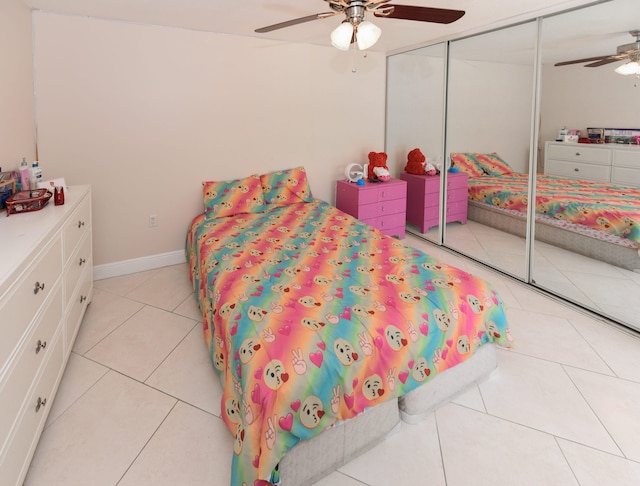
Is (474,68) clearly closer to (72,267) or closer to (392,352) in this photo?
(392,352)

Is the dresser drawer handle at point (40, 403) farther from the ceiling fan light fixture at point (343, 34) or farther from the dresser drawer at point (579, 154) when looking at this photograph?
the dresser drawer at point (579, 154)

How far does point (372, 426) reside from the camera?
1.69 metres

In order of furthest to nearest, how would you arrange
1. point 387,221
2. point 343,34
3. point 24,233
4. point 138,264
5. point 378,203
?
point 387,221 → point 378,203 → point 138,264 → point 343,34 → point 24,233

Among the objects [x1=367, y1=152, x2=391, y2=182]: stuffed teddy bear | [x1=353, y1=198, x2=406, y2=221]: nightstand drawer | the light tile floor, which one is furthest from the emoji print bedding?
[x1=367, y1=152, x2=391, y2=182]: stuffed teddy bear

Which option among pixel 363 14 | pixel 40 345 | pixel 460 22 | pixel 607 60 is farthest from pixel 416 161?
pixel 40 345

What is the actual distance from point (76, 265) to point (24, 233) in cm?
74

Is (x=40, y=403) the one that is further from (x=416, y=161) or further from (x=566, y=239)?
(x=416, y=161)

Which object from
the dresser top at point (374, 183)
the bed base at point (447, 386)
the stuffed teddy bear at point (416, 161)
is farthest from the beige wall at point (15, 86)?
the stuffed teddy bear at point (416, 161)

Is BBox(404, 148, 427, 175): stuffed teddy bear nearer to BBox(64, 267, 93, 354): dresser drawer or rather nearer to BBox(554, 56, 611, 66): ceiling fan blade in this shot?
BBox(554, 56, 611, 66): ceiling fan blade

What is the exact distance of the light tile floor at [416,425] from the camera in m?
1.60

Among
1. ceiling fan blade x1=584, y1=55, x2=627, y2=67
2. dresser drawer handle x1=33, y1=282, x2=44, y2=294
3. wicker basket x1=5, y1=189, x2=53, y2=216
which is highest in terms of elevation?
ceiling fan blade x1=584, y1=55, x2=627, y2=67

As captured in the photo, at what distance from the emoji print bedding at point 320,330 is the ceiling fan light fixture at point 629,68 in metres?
1.68

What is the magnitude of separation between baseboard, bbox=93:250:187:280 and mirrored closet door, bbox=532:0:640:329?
3310mm

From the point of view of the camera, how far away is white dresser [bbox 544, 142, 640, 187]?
2.54m
